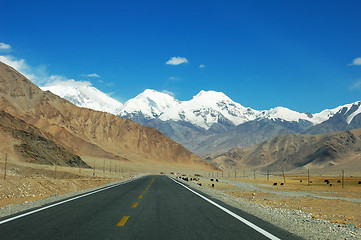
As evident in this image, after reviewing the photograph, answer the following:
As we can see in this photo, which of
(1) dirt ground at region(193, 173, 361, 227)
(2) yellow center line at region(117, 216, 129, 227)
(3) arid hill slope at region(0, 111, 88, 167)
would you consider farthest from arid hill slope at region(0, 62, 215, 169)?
(2) yellow center line at region(117, 216, 129, 227)

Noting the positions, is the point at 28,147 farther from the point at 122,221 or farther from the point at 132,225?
the point at 132,225

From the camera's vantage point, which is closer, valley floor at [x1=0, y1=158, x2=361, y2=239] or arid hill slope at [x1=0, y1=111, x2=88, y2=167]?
valley floor at [x1=0, y1=158, x2=361, y2=239]

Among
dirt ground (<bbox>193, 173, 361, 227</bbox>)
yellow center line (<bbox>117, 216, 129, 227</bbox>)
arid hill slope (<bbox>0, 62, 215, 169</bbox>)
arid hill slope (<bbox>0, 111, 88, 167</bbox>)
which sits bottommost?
dirt ground (<bbox>193, 173, 361, 227</bbox>)

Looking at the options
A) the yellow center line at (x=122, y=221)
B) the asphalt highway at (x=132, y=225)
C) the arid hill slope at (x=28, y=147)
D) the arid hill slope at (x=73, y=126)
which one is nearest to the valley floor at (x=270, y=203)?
the asphalt highway at (x=132, y=225)

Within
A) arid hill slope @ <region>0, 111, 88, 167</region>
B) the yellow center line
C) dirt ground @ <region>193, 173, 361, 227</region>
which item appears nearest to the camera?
the yellow center line

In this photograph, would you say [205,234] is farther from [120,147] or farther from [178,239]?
[120,147]

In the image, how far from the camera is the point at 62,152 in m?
106

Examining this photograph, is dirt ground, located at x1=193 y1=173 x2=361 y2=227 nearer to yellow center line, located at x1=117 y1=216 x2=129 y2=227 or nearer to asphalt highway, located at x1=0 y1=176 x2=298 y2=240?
asphalt highway, located at x1=0 y1=176 x2=298 y2=240

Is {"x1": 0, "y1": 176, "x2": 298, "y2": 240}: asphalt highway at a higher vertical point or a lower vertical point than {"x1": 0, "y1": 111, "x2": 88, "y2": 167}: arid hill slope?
lower

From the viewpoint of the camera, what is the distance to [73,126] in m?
174

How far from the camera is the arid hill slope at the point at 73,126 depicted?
5915 inches

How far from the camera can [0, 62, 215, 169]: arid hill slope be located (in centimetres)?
15025

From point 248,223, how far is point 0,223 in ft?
24.2

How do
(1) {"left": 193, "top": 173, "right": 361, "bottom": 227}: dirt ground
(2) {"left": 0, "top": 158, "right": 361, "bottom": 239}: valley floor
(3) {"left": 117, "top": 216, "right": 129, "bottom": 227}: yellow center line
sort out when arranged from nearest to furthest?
(3) {"left": 117, "top": 216, "right": 129, "bottom": 227}: yellow center line, (2) {"left": 0, "top": 158, "right": 361, "bottom": 239}: valley floor, (1) {"left": 193, "top": 173, "right": 361, "bottom": 227}: dirt ground
